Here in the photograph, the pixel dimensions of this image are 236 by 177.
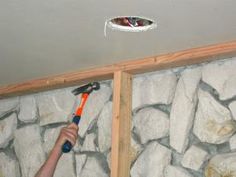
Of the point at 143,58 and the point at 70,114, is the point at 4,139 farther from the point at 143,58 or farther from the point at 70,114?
the point at 143,58

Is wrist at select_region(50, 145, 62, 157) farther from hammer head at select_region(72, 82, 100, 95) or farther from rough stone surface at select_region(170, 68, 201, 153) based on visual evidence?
rough stone surface at select_region(170, 68, 201, 153)

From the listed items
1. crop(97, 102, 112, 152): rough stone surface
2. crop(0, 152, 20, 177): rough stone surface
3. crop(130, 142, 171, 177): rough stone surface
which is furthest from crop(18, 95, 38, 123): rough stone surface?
crop(130, 142, 171, 177): rough stone surface

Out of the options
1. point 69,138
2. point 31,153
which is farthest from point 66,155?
point 31,153


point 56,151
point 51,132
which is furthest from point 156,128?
point 51,132

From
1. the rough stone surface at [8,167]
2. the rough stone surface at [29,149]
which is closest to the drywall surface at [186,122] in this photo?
the rough stone surface at [29,149]

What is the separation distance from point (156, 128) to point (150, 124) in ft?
0.16

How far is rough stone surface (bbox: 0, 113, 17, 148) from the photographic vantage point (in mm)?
2744

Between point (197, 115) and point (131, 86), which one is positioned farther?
point (131, 86)

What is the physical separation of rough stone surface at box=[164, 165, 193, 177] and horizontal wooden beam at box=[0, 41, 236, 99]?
1.80ft

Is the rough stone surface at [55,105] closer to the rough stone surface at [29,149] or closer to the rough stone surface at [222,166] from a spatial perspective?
the rough stone surface at [29,149]

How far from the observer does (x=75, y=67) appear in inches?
88.6

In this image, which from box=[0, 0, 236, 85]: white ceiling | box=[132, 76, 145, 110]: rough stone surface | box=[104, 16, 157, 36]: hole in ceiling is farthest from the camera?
box=[132, 76, 145, 110]: rough stone surface

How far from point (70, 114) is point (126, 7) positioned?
1137 millimetres

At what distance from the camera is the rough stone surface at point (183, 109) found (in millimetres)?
1992
